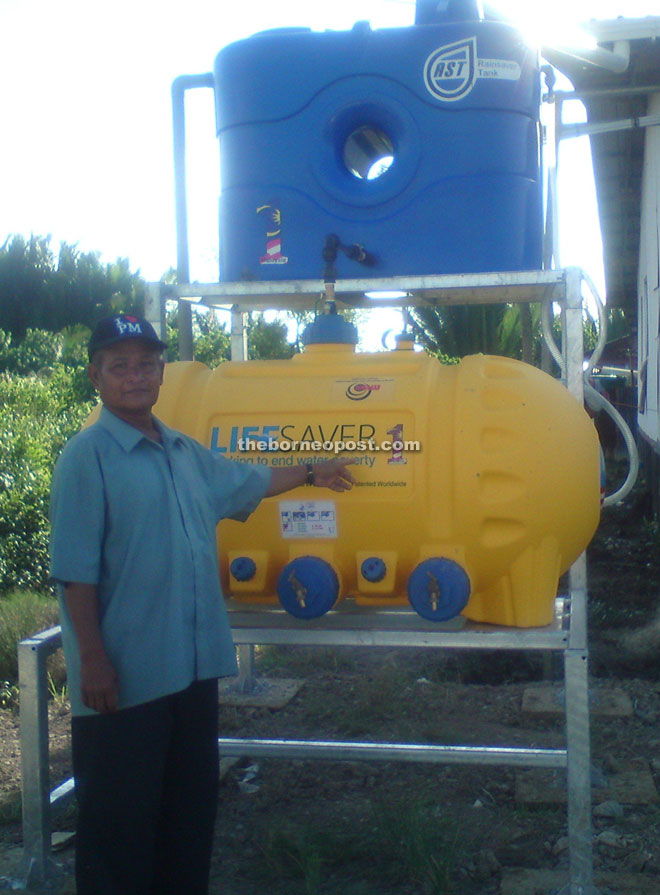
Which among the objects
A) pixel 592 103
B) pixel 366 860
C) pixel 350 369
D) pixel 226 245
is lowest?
pixel 366 860

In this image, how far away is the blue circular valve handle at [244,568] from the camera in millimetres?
2752

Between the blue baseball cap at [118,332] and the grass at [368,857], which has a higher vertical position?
the blue baseball cap at [118,332]

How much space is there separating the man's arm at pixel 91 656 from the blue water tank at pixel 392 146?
140 cm

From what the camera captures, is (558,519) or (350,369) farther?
(350,369)

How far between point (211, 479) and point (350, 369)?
0.61 meters

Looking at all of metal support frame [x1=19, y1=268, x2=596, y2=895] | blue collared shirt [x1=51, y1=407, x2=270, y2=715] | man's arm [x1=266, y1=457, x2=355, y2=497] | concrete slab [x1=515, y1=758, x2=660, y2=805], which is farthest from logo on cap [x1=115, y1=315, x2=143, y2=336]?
concrete slab [x1=515, y1=758, x2=660, y2=805]

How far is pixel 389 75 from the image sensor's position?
2959 millimetres

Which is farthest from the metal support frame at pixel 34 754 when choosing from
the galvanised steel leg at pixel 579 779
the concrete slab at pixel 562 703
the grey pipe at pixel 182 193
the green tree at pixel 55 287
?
the green tree at pixel 55 287

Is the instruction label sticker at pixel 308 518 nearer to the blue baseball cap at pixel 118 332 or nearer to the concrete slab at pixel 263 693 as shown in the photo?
the blue baseball cap at pixel 118 332

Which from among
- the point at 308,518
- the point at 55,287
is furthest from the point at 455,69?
the point at 55,287

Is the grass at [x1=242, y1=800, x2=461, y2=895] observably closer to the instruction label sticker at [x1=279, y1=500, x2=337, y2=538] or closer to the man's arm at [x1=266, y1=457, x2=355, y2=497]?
the instruction label sticker at [x1=279, y1=500, x2=337, y2=538]

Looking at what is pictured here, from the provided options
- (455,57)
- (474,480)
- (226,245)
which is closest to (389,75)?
(455,57)

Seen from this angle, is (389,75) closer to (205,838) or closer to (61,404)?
(205,838)

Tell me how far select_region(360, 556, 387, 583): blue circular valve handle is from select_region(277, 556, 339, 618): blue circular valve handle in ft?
0.29
